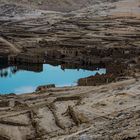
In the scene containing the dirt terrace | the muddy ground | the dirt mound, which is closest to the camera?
the dirt terrace

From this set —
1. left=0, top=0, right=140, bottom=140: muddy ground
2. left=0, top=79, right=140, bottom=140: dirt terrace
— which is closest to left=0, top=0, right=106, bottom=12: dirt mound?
left=0, top=0, right=140, bottom=140: muddy ground

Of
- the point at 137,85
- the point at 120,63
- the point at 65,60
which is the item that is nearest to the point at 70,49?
the point at 65,60

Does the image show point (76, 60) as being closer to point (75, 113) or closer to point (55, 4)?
point (75, 113)

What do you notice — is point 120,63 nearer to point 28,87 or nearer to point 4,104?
point 28,87

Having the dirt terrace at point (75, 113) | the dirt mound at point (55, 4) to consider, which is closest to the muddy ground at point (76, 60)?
the dirt terrace at point (75, 113)

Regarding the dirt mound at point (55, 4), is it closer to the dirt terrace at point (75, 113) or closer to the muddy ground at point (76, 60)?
the muddy ground at point (76, 60)

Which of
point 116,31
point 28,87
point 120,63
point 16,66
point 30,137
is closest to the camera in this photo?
point 30,137

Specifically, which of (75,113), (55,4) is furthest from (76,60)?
(55,4)

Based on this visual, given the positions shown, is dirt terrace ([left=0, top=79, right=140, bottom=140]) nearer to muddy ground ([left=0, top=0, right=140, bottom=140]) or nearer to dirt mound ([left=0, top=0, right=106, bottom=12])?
muddy ground ([left=0, top=0, right=140, bottom=140])
